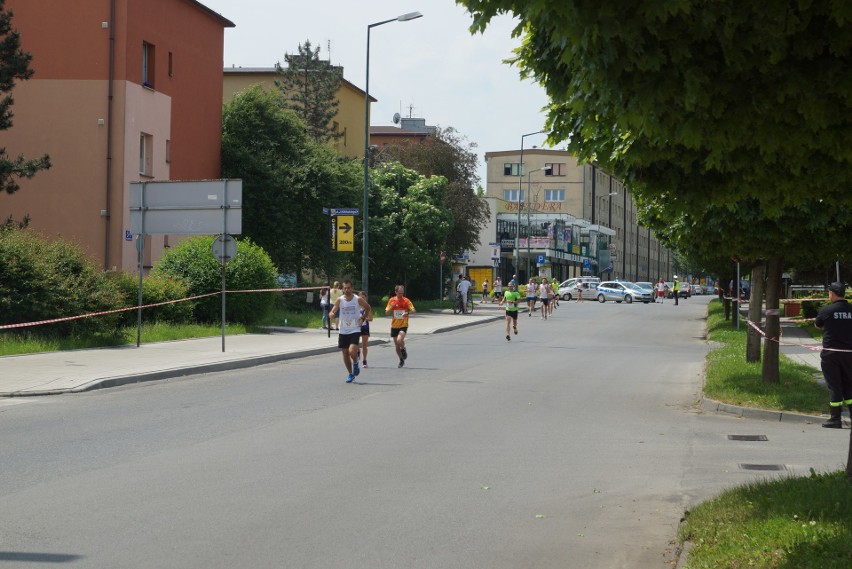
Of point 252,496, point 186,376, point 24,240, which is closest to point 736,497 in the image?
point 252,496

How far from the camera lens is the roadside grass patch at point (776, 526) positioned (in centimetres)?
589

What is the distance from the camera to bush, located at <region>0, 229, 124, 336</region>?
72.8 feet

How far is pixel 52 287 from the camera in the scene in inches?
901

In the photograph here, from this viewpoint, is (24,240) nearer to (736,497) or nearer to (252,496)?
(252,496)

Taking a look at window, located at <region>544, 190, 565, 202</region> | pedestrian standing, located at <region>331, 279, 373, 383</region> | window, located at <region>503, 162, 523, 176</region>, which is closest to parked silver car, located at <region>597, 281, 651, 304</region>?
window, located at <region>503, 162, 523, 176</region>

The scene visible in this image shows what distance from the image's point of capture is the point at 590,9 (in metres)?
4.82

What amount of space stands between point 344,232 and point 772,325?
18554mm

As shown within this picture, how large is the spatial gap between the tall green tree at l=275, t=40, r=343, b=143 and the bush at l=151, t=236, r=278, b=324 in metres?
35.7

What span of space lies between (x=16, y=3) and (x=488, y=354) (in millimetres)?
20913

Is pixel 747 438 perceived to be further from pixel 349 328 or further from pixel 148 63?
pixel 148 63

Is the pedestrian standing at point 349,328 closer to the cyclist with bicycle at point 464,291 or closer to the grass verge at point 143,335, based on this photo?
the grass verge at point 143,335

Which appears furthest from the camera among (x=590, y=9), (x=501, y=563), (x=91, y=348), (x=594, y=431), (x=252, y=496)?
(x=91, y=348)

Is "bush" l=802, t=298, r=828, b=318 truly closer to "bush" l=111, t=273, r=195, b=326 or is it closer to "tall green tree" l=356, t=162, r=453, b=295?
"tall green tree" l=356, t=162, r=453, b=295

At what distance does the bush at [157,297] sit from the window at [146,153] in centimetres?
816
